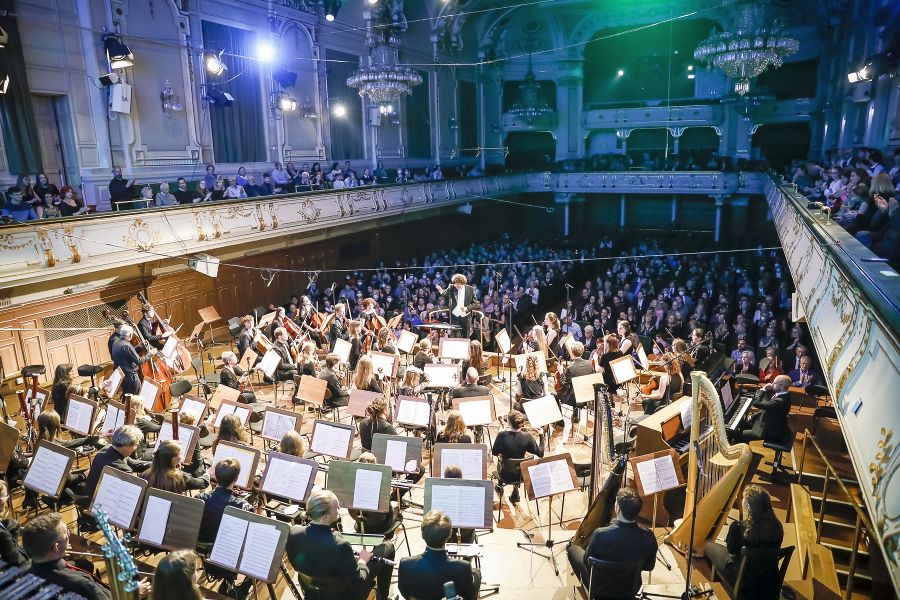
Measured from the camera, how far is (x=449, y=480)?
4.62 m

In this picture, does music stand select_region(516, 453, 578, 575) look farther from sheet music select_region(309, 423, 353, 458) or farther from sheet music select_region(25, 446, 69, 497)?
sheet music select_region(25, 446, 69, 497)

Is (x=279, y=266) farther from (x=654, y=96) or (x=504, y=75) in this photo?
(x=654, y=96)

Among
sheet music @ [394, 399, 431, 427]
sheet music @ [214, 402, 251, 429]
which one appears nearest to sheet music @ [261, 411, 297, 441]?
sheet music @ [214, 402, 251, 429]

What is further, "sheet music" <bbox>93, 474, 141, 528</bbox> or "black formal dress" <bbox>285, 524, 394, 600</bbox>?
"sheet music" <bbox>93, 474, 141, 528</bbox>

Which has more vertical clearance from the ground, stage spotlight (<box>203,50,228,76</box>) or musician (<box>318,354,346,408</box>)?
stage spotlight (<box>203,50,228,76</box>)

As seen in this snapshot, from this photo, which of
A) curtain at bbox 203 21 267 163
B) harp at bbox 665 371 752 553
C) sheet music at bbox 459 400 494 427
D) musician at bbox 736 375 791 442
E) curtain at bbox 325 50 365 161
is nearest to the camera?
harp at bbox 665 371 752 553

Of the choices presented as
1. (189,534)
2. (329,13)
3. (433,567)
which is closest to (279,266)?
(329,13)

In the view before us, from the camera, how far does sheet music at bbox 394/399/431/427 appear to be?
6379 millimetres

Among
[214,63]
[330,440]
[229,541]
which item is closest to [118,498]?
[229,541]

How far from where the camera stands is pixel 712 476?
5.10m

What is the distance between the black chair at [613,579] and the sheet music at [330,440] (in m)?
2.56

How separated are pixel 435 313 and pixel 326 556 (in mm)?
7189

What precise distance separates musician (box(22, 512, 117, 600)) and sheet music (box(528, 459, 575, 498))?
3.20 metres

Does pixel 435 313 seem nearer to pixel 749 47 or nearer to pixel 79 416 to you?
pixel 79 416
